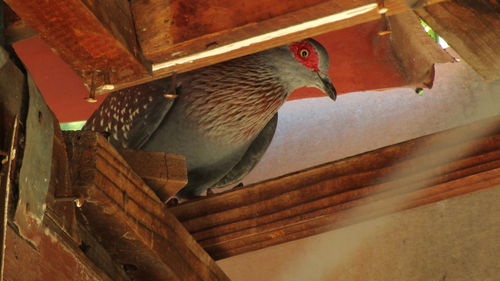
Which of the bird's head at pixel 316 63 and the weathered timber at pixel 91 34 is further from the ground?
the weathered timber at pixel 91 34

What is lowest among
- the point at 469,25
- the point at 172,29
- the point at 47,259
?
the point at 469,25

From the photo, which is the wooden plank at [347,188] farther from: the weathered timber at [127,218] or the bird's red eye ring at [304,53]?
the bird's red eye ring at [304,53]

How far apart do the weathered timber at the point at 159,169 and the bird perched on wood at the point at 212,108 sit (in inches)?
41.7

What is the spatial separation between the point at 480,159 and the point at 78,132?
1.26 meters

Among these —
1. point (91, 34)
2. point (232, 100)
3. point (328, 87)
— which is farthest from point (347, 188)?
point (232, 100)

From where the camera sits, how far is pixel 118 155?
200 cm

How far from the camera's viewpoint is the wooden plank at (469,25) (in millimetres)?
2307

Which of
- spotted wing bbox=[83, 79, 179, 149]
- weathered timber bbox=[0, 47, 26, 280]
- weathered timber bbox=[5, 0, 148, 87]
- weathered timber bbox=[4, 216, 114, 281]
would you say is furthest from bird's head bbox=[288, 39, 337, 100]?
weathered timber bbox=[0, 47, 26, 280]

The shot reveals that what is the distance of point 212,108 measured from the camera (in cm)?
354

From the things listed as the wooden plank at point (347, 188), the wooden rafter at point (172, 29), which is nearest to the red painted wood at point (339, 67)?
the wooden plank at point (347, 188)

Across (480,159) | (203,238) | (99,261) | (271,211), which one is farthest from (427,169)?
(99,261)

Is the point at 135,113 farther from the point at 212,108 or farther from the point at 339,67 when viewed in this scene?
the point at 339,67

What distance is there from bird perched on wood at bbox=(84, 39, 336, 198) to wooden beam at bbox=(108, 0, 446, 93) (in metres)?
1.05

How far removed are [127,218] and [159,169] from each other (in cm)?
25
